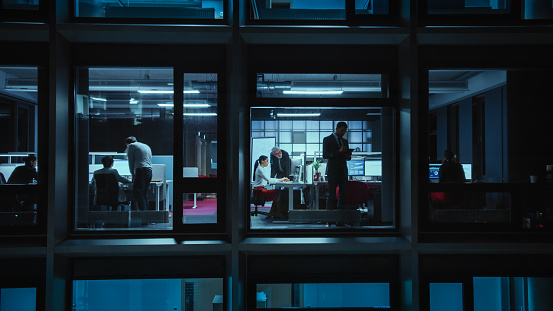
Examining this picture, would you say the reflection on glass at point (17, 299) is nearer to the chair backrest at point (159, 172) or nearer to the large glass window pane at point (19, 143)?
the large glass window pane at point (19, 143)

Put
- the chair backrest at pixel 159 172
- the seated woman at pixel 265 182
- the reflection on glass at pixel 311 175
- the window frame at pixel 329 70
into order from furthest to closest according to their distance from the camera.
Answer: the seated woman at pixel 265 182 < the chair backrest at pixel 159 172 < the reflection on glass at pixel 311 175 < the window frame at pixel 329 70

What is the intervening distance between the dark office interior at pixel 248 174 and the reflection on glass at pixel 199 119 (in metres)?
0.02

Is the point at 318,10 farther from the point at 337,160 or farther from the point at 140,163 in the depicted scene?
the point at 140,163

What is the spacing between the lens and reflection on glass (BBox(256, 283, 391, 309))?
3.89 m

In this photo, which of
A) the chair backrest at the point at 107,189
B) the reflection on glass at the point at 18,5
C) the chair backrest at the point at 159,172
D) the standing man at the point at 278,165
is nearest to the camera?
the reflection on glass at the point at 18,5

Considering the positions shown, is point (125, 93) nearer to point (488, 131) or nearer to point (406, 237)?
point (406, 237)

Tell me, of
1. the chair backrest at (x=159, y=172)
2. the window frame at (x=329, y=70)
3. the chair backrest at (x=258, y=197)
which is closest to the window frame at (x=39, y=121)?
the window frame at (x=329, y=70)

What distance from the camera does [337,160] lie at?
5.23m

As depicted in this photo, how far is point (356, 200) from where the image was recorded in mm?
5371

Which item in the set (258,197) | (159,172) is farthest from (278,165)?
(159,172)

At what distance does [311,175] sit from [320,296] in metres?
3.51

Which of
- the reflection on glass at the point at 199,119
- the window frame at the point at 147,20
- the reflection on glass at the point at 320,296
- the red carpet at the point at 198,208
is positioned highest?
the window frame at the point at 147,20

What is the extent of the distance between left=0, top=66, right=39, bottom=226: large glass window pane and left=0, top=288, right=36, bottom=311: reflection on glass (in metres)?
0.68

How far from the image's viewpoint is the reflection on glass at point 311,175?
4309 millimetres
